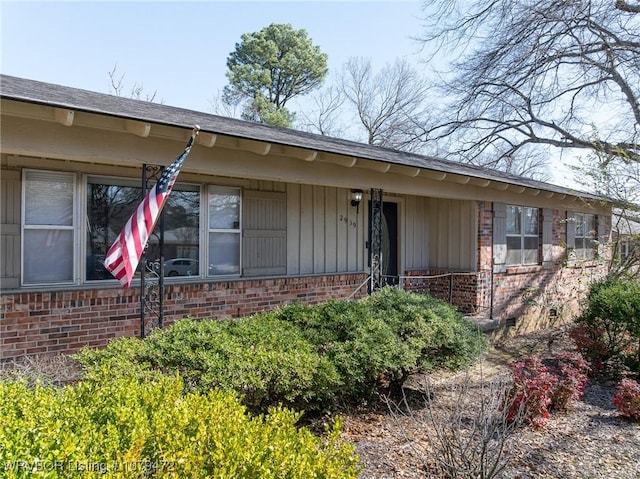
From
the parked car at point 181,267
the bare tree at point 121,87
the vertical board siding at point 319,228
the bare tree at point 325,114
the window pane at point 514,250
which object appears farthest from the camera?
the bare tree at point 325,114

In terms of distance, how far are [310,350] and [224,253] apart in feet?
11.0

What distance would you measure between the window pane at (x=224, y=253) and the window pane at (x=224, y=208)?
159 millimetres

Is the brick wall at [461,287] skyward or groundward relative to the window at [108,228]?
groundward

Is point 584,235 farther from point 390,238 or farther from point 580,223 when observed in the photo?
point 390,238

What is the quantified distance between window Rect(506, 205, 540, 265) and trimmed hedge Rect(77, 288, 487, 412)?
5706mm

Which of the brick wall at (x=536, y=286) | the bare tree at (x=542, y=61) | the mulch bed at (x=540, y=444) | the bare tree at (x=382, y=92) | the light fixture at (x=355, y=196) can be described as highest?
the bare tree at (x=382, y=92)

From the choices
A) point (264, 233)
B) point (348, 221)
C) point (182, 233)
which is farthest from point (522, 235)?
point (182, 233)

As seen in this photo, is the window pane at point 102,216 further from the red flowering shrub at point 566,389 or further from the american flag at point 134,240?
the red flowering shrub at point 566,389

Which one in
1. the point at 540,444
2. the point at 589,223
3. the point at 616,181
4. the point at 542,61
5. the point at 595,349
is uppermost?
the point at 542,61

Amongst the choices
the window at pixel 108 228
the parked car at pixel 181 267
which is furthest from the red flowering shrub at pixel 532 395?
the parked car at pixel 181 267

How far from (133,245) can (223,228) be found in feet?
9.71

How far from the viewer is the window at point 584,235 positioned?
1309 cm

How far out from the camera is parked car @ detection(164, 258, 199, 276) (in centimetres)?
684

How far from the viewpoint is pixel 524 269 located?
36.2 ft
